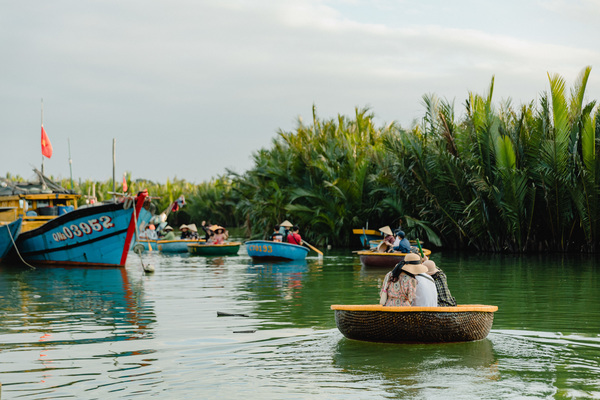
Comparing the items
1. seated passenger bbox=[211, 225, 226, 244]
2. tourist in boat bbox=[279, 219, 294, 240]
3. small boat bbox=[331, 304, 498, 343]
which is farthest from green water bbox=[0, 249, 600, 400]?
seated passenger bbox=[211, 225, 226, 244]

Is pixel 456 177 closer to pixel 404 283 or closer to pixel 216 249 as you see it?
pixel 216 249

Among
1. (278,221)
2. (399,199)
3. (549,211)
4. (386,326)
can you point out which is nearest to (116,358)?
(386,326)

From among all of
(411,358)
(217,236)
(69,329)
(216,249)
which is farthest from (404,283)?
(217,236)

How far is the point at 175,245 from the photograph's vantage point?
3466 cm

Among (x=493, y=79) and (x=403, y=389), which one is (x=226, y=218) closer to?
(x=493, y=79)

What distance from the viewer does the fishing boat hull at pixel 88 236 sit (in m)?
25.2

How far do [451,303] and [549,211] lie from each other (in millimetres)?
18014

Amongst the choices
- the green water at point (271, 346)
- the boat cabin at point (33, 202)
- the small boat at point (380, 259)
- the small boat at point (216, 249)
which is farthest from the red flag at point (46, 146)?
the small boat at point (380, 259)

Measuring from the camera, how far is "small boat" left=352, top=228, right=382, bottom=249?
3353 cm

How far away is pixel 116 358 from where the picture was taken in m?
9.98

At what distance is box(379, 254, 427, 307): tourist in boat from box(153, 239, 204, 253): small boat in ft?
78.9

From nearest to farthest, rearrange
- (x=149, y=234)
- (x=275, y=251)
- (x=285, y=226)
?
(x=275, y=251) → (x=285, y=226) → (x=149, y=234)

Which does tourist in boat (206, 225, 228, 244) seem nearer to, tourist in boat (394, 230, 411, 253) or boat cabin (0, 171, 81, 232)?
boat cabin (0, 171, 81, 232)

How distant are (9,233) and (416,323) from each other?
19354 millimetres
